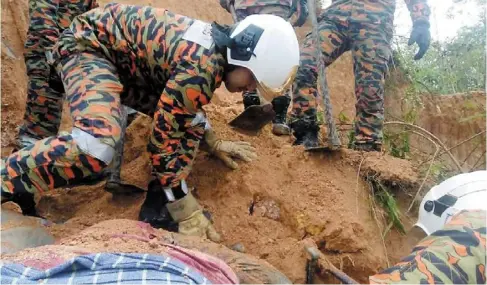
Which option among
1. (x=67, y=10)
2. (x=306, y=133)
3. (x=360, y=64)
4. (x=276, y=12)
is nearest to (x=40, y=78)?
(x=67, y=10)

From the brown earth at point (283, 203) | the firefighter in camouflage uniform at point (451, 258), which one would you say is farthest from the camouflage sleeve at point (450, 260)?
the brown earth at point (283, 203)

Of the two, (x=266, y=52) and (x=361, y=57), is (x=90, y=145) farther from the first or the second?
(x=361, y=57)

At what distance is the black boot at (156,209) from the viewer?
290 cm

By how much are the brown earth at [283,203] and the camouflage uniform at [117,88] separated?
414mm

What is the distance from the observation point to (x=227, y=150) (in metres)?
3.34

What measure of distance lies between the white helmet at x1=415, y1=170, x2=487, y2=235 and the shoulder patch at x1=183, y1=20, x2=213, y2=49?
1.25m

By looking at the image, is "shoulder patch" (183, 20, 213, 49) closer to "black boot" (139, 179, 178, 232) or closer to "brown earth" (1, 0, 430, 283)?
"black boot" (139, 179, 178, 232)

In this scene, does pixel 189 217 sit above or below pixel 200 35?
below

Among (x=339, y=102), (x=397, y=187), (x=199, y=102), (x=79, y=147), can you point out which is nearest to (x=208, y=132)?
(x=199, y=102)

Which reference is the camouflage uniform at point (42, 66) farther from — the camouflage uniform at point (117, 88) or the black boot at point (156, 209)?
the black boot at point (156, 209)

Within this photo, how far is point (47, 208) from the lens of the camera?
320 cm

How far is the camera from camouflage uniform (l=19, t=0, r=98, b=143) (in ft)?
10.7

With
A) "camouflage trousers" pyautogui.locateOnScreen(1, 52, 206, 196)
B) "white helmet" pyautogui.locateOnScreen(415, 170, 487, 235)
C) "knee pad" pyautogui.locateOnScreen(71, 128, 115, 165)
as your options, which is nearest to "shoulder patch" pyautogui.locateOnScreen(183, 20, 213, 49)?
"camouflage trousers" pyautogui.locateOnScreen(1, 52, 206, 196)

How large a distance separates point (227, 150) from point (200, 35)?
893 mm
